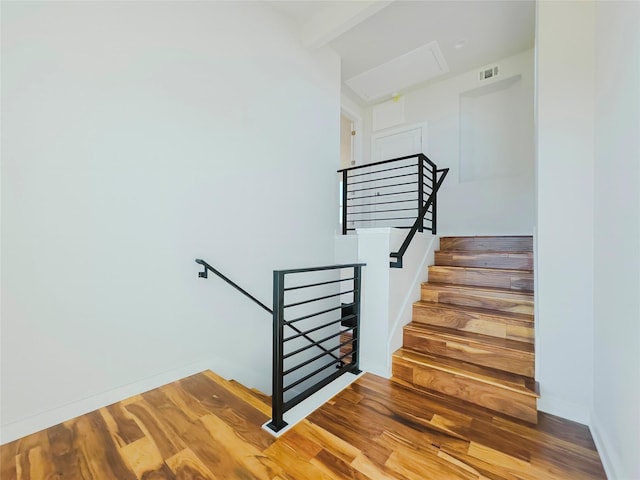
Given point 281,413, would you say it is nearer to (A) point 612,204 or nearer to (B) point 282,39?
(A) point 612,204

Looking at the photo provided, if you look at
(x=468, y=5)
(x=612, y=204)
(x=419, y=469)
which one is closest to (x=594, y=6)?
(x=612, y=204)

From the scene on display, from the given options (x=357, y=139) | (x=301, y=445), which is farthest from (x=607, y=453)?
(x=357, y=139)

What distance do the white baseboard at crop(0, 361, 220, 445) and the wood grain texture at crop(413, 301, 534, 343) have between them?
1.92m

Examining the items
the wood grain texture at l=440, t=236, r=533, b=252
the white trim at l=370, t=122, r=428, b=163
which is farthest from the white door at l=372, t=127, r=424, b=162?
the wood grain texture at l=440, t=236, r=533, b=252

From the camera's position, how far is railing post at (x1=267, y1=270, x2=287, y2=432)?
143cm

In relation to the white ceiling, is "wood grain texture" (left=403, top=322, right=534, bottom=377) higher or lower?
lower

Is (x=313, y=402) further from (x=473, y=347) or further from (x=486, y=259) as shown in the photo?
(x=486, y=259)

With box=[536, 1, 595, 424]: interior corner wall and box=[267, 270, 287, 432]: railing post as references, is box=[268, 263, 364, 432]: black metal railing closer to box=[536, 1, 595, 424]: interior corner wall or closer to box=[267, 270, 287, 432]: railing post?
box=[267, 270, 287, 432]: railing post

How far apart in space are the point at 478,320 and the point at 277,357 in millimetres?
1614

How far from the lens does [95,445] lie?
1.32m

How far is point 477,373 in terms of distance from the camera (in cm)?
178

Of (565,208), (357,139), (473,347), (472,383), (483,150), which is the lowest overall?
(472,383)

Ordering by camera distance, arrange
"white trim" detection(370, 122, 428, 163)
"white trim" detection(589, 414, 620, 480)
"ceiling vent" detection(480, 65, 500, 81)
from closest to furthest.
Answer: "white trim" detection(589, 414, 620, 480) < "ceiling vent" detection(480, 65, 500, 81) < "white trim" detection(370, 122, 428, 163)

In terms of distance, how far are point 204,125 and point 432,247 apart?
2516 millimetres
